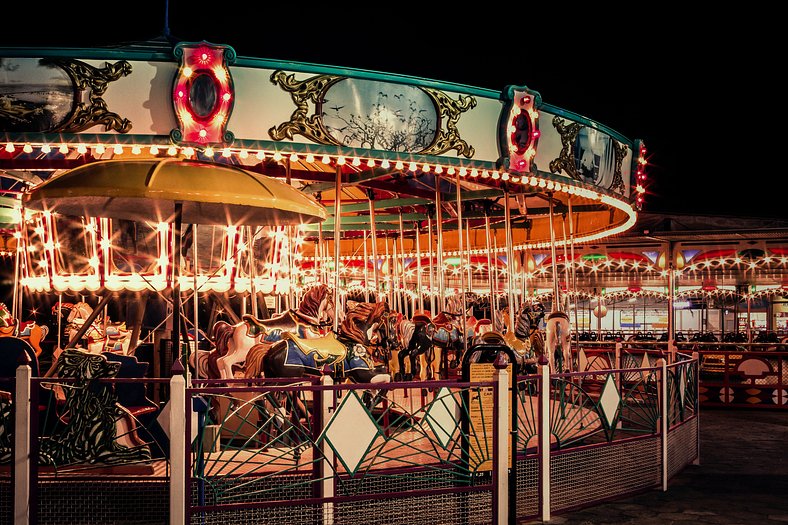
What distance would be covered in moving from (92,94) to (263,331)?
2883mm

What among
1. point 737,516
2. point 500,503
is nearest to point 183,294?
point 500,503

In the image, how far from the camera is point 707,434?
12.8 metres

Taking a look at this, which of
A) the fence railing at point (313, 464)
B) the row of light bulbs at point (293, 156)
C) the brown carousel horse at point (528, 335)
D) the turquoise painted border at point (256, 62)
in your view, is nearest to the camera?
the fence railing at point (313, 464)

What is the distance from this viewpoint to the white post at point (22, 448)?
18.9ft

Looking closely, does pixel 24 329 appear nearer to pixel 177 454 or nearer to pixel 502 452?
pixel 177 454

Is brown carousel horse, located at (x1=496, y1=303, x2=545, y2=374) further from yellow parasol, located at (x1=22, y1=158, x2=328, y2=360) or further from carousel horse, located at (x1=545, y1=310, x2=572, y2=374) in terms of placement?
yellow parasol, located at (x1=22, y1=158, x2=328, y2=360)

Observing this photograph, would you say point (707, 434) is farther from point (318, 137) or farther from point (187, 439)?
point (187, 439)

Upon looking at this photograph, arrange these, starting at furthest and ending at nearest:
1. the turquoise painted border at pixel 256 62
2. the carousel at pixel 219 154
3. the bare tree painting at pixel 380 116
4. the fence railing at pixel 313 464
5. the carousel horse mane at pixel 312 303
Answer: the carousel horse mane at pixel 312 303 → the bare tree painting at pixel 380 116 → the turquoise painted border at pixel 256 62 → the carousel at pixel 219 154 → the fence railing at pixel 313 464

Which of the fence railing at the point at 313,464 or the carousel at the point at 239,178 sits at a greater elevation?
the carousel at the point at 239,178

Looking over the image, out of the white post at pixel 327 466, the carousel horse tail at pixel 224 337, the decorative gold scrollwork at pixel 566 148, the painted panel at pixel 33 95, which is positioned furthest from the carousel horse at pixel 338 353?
the painted panel at pixel 33 95

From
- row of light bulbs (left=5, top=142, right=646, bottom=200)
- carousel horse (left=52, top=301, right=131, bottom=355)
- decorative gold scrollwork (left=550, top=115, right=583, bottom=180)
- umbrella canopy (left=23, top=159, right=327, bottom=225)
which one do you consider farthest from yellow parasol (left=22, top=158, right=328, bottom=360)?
carousel horse (left=52, top=301, right=131, bottom=355)

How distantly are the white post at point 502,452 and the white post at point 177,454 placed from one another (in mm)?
2302

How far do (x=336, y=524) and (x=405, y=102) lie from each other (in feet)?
13.6

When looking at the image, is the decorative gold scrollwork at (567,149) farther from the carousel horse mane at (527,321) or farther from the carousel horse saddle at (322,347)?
the carousel horse saddle at (322,347)
